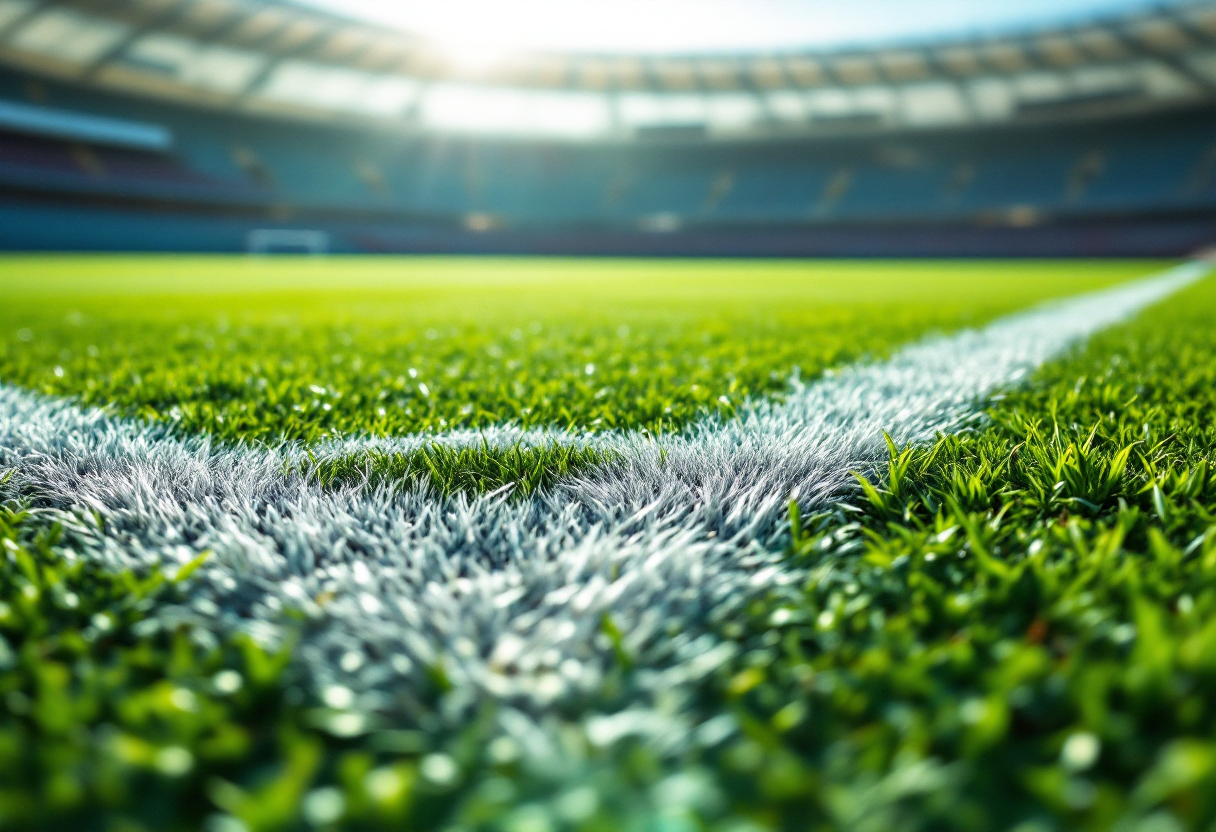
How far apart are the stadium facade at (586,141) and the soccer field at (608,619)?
29322 millimetres

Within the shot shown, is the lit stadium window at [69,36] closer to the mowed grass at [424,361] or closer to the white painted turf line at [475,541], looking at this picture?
the mowed grass at [424,361]

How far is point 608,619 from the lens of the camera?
0.76 metres

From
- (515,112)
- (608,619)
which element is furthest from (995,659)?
(515,112)

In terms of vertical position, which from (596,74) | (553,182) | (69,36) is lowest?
(553,182)

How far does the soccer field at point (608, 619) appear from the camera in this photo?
540 millimetres

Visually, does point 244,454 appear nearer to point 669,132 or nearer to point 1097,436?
point 1097,436

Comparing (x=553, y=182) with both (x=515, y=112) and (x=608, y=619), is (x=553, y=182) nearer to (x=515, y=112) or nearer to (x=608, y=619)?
(x=515, y=112)

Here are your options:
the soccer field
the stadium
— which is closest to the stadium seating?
the stadium

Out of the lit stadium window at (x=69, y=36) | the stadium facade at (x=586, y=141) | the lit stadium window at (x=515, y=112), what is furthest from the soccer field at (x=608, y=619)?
the lit stadium window at (x=515, y=112)

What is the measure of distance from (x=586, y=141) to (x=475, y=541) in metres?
40.2

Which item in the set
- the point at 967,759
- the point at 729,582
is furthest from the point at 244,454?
the point at 967,759

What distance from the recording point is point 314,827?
20.5 inches

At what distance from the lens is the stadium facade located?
27.6m

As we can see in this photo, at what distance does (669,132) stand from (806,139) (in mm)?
6812
